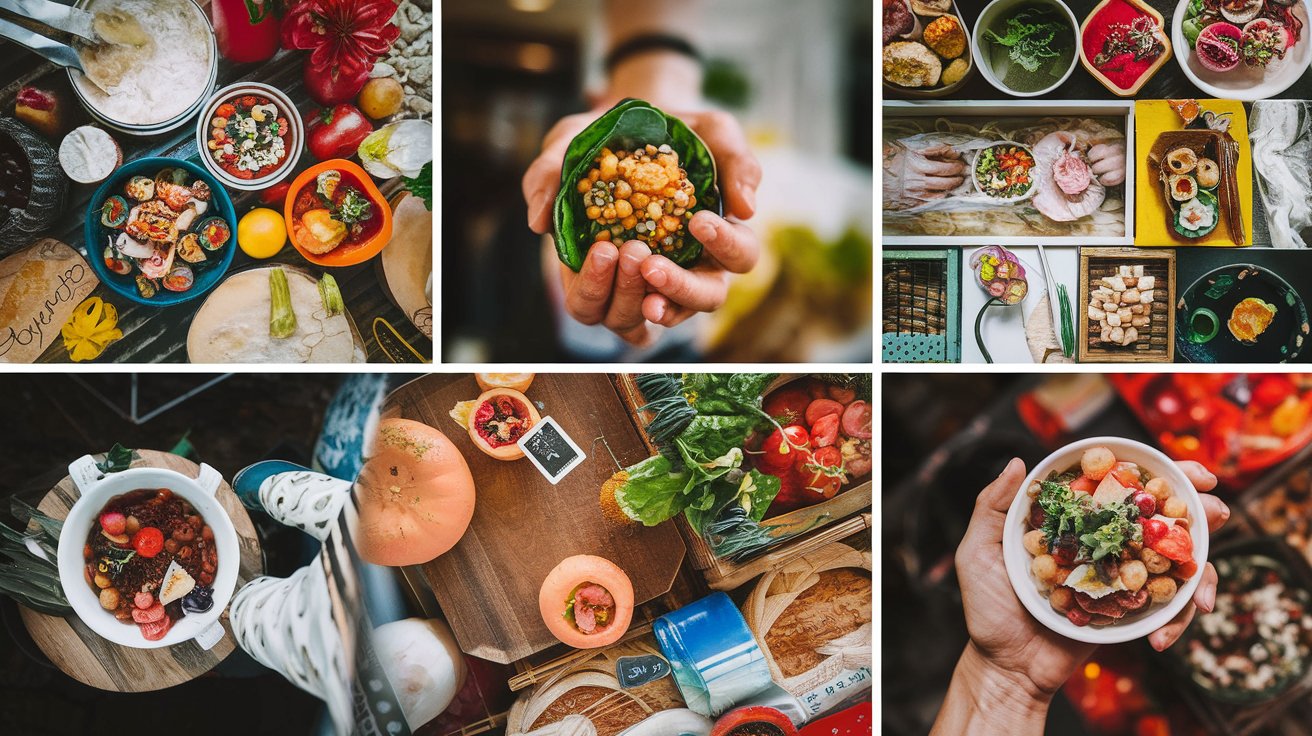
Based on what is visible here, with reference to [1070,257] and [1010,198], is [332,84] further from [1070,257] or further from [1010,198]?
Answer: [1070,257]

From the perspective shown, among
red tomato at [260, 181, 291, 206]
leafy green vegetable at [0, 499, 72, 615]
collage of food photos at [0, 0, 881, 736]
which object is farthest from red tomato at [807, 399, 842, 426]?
leafy green vegetable at [0, 499, 72, 615]

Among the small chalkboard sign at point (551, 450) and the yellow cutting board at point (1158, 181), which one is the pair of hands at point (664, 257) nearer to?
the small chalkboard sign at point (551, 450)

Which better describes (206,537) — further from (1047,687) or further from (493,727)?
(1047,687)

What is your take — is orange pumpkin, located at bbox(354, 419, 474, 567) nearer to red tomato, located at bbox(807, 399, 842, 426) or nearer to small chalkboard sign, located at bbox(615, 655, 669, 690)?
small chalkboard sign, located at bbox(615, 655, 669, 690)

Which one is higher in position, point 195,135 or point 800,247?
point 195,135

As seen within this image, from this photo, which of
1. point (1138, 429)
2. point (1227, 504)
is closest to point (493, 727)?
point (1138, 429)

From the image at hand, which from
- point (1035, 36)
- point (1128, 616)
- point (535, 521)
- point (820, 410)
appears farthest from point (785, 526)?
point (1035, 36)
